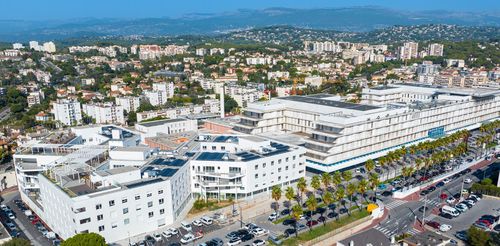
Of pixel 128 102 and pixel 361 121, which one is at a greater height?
pixel 361 121

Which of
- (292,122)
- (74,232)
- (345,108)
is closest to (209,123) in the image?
(292,122)

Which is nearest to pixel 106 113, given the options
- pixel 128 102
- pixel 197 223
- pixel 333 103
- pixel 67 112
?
pixel 67 112

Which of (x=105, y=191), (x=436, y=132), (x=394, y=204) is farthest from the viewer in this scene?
(x=436, y=132)

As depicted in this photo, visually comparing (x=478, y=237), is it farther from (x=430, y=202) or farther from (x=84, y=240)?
(x=84, y=240)

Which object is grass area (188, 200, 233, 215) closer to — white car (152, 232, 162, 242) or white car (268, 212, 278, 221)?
white car (268, 212, 278, 221)

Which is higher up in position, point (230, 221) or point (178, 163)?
point (178, 163)

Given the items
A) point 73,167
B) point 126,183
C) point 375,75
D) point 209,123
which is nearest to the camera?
point 126,183

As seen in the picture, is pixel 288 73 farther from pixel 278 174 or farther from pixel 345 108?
pixel 278 174
